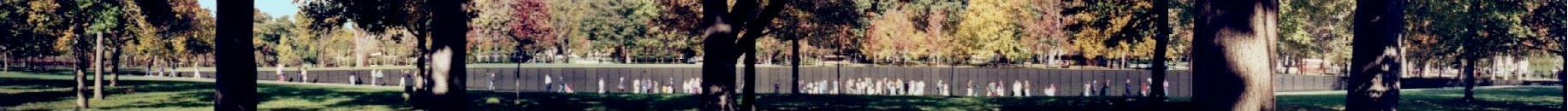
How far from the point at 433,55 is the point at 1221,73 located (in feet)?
39.6

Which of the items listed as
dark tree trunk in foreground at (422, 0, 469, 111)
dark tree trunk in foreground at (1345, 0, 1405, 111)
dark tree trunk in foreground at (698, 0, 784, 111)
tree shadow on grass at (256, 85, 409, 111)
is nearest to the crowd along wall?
tree shadow on grass at (256, 85, 409, 111)

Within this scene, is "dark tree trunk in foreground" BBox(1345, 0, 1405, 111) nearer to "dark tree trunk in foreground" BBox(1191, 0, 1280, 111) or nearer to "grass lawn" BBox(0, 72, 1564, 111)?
"dark tree trunk in foreground" BBox(1191, 0, 1280, 111)

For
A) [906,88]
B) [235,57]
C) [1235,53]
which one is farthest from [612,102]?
[1235,53]

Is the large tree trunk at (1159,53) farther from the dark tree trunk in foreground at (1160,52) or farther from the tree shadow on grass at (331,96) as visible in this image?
the tree shadow on grass at (331,96)

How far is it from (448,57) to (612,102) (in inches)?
425

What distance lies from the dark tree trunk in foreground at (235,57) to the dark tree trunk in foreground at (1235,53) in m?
6.54

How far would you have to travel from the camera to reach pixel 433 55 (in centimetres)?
1859

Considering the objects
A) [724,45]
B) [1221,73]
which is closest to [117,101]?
[724,45]

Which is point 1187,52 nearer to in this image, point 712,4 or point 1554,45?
point 1554,45

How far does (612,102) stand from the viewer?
28.6m

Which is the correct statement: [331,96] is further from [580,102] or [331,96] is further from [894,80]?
[894,80]

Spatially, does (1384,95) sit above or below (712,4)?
below

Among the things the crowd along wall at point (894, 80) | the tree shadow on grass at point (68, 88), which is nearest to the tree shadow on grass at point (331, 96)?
the tree shadow on grass at point (68, 88)

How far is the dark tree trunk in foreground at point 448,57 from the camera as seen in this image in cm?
A: 1708
